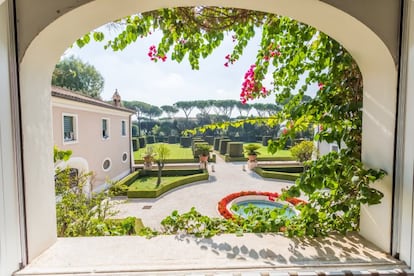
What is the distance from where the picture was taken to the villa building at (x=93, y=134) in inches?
250

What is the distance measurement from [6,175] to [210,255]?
1.11m

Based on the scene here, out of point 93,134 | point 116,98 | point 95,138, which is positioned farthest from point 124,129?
point 93,134

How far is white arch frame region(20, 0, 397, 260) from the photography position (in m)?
1.04

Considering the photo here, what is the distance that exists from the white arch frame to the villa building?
12.2 feet

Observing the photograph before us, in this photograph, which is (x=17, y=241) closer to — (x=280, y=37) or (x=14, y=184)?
(x=14, y=184)

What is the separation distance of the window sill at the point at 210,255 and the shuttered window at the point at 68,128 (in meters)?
6.76

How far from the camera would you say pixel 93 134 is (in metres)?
8.48

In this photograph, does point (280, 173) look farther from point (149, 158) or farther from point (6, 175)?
point (6, 175)

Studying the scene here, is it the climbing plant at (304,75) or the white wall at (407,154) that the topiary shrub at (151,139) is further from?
the white wall at (407,154)

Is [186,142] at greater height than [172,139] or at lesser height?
lesser

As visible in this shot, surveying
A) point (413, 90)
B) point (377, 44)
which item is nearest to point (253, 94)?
point (377, 44)

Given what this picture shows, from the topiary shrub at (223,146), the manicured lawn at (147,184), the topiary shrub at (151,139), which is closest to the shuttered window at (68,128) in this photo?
the manicured lawn at (147,184)

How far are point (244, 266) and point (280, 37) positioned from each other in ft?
5.84

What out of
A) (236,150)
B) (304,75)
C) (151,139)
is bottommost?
(236,150)
